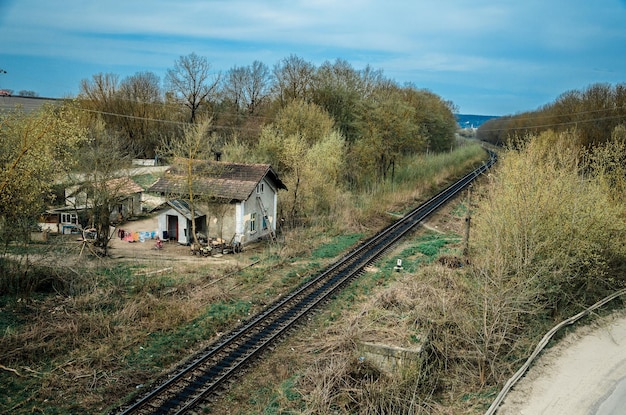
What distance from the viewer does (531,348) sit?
1263cm

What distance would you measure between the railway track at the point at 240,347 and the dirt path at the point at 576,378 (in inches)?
266

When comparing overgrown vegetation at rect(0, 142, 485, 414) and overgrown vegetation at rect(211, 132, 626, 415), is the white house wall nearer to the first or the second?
overgrown vegetation at rect(0, 142, 485, 414)

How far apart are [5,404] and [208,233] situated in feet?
53.7

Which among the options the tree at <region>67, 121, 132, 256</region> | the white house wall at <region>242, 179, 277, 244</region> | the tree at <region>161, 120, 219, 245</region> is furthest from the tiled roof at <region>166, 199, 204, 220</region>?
the tree at <region>67, 121, 132, 256</region>

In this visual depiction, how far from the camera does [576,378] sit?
36.2ft

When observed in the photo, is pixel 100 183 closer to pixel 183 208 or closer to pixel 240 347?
pixel 183 208

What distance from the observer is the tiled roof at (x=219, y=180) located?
25.7 m

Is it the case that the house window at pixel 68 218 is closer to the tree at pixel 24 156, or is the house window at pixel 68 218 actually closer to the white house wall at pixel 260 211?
the white house wall at pixel 260 211

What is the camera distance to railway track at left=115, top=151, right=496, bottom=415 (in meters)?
10.9

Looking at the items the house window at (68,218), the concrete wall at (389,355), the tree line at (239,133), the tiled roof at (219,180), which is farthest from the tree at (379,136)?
the concrete wall at (389,355)

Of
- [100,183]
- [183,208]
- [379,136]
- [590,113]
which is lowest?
[183,208]

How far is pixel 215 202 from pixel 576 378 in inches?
773

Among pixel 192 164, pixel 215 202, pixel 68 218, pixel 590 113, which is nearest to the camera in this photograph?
pixel 192 164

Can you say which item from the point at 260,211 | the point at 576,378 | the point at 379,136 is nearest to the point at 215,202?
the point at 260,211
